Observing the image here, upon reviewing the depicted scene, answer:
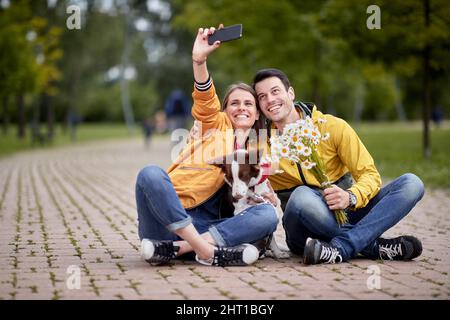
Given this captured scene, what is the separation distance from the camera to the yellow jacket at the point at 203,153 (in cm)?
491

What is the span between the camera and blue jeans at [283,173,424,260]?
4.91m

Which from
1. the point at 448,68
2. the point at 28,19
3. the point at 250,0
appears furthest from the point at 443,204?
the point at 28,19

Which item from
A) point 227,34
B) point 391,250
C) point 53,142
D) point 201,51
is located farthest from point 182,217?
point 53,142

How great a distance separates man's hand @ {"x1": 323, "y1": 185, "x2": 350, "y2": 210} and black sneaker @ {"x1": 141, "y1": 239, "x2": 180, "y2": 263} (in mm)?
1130

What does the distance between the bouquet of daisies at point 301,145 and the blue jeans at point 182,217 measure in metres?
0.42

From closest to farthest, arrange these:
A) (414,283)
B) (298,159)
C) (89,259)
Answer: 1. (414,283)
2. (298,159)
3. (89,259)

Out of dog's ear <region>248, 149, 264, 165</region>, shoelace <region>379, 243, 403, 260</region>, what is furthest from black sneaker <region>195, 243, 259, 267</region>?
shoelace <region>379, 243, 403, 260</region>

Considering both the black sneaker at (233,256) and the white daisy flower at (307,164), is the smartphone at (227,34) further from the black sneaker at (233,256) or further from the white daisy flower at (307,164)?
the black sneaker at (233,256)

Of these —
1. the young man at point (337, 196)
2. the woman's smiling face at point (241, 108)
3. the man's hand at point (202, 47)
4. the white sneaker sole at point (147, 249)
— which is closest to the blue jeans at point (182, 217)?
the white sneaker sole at point (147, 249)

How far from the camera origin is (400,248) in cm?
512

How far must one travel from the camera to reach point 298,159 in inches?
190

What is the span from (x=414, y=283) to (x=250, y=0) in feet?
54.2

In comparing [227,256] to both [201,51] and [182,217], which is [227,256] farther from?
[201,51]
